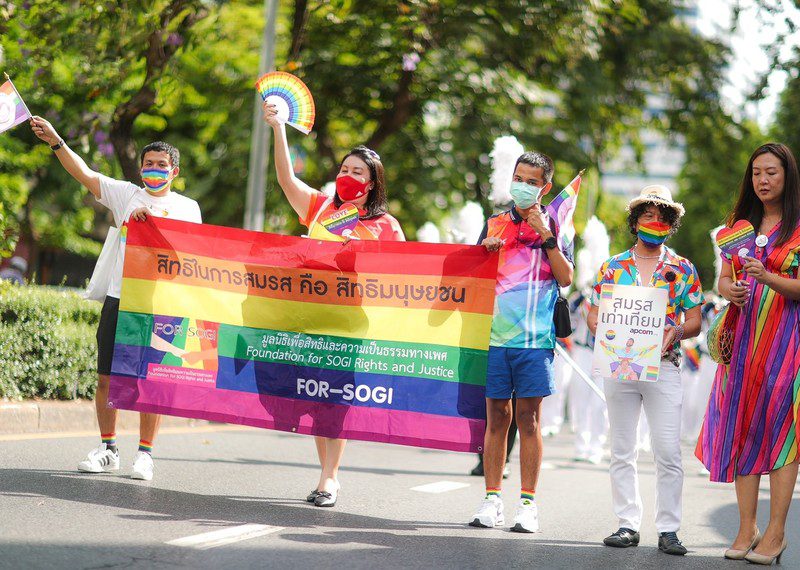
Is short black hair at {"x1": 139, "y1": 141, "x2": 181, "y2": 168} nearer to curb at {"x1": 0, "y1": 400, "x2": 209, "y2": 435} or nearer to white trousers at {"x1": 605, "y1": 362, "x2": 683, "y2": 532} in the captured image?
curb at {"x1": 0, "y1": 400, "x2": 209, "y2": 435}

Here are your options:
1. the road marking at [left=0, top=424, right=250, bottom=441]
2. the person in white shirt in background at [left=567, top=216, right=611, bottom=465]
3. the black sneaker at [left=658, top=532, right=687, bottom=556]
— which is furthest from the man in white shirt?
the person in white shirt in background at [left=567, top=216, right=611, bottom=465]

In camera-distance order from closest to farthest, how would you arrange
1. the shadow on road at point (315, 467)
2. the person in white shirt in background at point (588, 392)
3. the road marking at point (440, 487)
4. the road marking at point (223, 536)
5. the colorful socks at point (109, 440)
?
the road marking at point (223, 536) → the colorful socks at point (109, 440) → the road marking at point (440, 487) → the shadow on road at point (315, 467) → the person in white shirt in background at point (588, 392)

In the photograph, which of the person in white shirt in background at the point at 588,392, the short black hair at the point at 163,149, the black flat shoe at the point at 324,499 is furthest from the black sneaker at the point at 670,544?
the person in white shirt in background at the point at 588,392

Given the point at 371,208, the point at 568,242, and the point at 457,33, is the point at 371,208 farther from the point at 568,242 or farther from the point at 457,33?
the point at 457,33

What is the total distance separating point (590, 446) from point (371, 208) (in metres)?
5.56

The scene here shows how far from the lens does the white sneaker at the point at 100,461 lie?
23.4ft

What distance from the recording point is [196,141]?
2552 cm

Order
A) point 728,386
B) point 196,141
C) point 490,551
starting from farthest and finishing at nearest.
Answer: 1. point 196,141
2. point 728,386
3. point 490,551

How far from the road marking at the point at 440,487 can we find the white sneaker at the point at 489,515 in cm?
149

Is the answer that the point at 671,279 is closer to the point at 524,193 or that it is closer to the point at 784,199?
the point at 784,199

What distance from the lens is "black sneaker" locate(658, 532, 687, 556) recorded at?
6098 millimetres

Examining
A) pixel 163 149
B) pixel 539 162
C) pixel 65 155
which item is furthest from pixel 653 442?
pixel 65 155

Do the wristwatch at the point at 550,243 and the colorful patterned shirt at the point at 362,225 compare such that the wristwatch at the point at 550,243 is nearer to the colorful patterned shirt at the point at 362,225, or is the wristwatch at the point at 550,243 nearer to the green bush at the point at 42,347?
the colorful patterned shirt at the point at 362,225

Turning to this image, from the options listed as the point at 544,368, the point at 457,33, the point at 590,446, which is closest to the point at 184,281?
the point at 544,368
